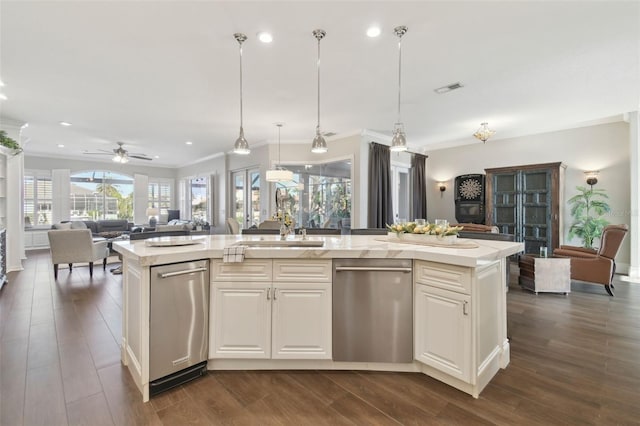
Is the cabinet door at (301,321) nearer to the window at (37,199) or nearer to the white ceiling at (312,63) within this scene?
the white ceiling at (312,63)

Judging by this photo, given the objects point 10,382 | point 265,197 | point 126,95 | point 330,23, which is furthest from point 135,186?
point 330,23

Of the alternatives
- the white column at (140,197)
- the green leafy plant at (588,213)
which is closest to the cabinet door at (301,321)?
the green leafy plant at (588,213)

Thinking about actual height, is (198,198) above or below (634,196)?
above

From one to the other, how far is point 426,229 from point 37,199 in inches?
430

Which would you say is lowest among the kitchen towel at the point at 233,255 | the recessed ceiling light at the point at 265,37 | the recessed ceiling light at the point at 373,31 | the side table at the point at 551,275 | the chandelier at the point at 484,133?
the side table at the point at 551,275

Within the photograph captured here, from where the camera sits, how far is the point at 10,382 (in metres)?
2.01

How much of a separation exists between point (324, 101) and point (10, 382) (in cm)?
426

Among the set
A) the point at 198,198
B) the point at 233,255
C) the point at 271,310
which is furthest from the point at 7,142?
the point at 198,198

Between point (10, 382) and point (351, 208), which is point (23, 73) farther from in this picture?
point (351, 208)

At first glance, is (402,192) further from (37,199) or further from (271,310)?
(37,199)

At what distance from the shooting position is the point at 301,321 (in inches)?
84.4

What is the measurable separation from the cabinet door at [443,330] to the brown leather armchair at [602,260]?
→ 3.75 m

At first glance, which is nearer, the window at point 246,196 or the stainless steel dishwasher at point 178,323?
the stainless steel dishwasher at point 178,323

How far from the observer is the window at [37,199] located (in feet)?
27.4
